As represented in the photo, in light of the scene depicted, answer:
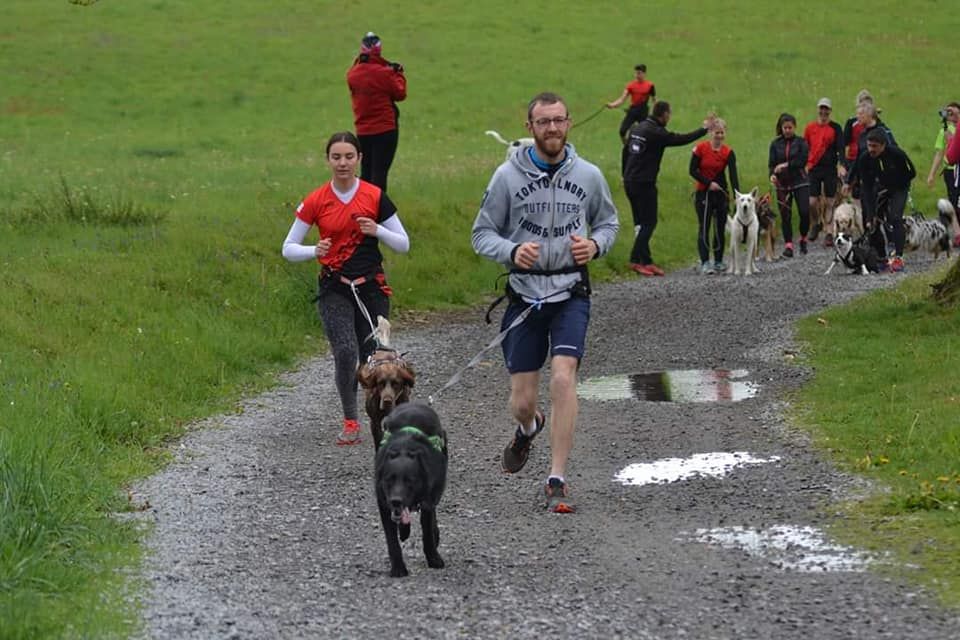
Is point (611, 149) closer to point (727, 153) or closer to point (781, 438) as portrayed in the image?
point (727, 153)

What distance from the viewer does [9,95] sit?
4384 centimetres

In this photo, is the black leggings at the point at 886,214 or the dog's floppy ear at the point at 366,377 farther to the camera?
the black leggings at the point at 886,214

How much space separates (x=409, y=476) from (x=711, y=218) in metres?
15.6

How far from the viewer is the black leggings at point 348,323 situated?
35.5ft

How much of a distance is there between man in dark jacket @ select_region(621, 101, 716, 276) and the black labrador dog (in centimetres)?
1426

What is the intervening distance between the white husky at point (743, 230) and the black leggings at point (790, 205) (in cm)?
253

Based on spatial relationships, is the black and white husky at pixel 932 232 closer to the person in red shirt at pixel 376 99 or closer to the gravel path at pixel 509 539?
the person in red shirt at pixel 376 99

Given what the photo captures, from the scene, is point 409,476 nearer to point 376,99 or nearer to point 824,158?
point 376,99

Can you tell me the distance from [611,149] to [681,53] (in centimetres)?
1560

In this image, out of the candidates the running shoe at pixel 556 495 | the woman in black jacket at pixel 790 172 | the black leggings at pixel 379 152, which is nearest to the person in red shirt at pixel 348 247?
the running shoe at pixel 556 495

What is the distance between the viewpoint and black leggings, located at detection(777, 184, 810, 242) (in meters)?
24.1

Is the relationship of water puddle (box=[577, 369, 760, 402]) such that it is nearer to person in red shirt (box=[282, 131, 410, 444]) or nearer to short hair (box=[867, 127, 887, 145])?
person in red shirt (box=[282, 131, 410, 444])

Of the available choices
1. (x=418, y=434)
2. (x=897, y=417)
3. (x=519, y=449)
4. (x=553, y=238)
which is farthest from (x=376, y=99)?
(x=418, y=434)

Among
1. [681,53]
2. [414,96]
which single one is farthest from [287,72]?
[681,53]
